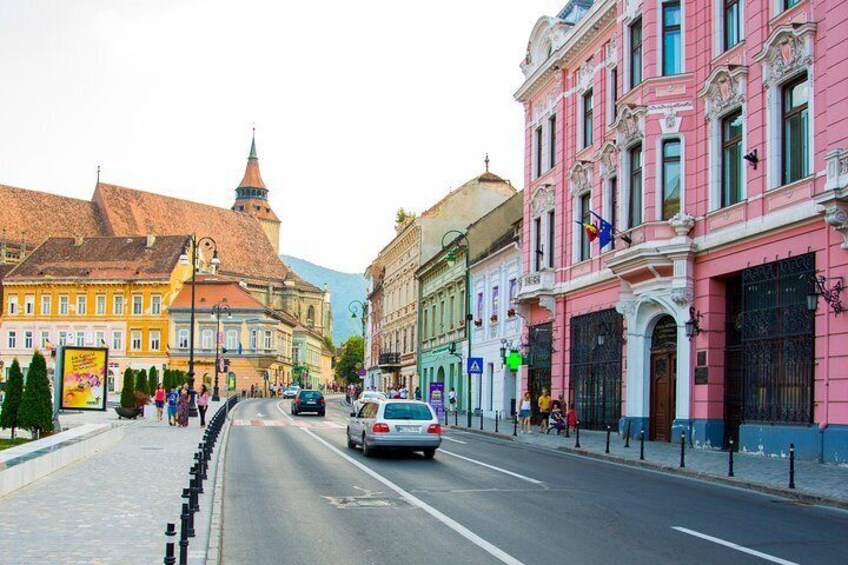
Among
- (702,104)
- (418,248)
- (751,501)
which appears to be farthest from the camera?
(418,248)

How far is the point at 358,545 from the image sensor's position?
37.2 ft

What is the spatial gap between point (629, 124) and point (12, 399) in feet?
62.6

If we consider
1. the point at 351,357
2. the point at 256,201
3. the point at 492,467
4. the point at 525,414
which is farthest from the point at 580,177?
the point at 256,201

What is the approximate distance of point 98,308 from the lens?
112m

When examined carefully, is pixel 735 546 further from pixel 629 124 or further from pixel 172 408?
pixel 172 408

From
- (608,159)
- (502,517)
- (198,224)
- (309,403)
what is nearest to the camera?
(502,517)

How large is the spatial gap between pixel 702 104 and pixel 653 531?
18209 millimetres

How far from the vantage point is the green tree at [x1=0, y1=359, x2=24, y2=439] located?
2672cm

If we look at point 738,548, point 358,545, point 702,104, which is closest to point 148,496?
point 358,545

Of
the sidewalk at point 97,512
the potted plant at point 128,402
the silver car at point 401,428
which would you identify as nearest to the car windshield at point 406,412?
the silver car at point 401,428

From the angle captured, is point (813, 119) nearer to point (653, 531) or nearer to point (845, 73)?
point (845, 73)

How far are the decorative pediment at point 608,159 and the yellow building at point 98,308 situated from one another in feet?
273

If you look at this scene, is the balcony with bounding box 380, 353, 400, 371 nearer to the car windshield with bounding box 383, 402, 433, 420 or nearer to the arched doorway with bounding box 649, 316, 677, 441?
the arched doorway with bounding box 649, 316, 677, 441

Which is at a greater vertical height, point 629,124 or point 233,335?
point 629,124
